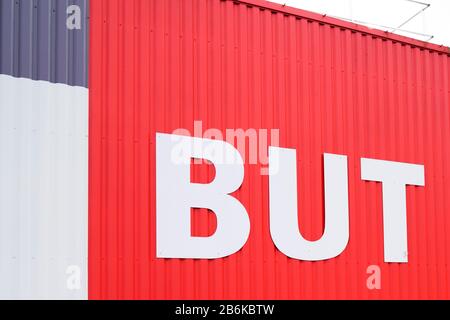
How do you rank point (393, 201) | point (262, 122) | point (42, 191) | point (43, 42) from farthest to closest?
1. point (393, 201)
2. point (262, 122)
3. point (43, 42)
4. point (42, 191)

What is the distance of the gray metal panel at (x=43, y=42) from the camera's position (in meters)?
7.15

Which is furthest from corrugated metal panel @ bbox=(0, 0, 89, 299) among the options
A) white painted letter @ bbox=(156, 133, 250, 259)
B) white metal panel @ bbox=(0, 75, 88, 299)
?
white painted letter @ bbox=(156, 133, 250, 259)

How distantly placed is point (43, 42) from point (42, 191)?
1.50 m

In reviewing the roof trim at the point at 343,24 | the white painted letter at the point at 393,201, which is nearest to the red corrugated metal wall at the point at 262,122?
the roof trim at the point at 343,24

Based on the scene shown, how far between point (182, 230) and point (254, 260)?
0.97 metres

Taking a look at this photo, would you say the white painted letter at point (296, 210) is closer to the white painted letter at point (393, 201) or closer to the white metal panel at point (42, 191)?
the white painted letter at point (393, 201)

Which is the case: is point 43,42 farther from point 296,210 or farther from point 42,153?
point 296,210

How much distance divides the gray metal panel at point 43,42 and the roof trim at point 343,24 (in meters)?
2.12

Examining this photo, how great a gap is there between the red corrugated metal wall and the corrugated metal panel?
17 cm

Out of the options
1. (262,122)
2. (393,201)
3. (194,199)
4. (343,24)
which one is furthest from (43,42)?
(393,201)

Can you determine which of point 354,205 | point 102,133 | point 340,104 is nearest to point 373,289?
point 354,205

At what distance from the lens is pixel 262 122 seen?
857 centimetres
